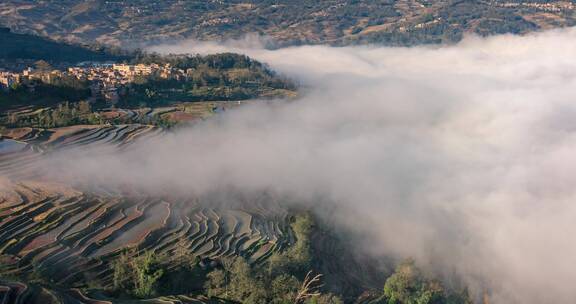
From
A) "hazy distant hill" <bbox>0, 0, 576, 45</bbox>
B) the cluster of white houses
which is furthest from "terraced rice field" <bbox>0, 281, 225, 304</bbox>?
"hazy distant hill" <bbox>0, 0, 576, 45</bbox>

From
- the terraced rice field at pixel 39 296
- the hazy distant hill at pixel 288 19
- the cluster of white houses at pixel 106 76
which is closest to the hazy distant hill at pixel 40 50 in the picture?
the cluster of white houses at pixel 106 76

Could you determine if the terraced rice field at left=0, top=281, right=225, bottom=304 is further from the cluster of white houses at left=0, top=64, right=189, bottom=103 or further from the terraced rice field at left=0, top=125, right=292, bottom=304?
the cluster of white houses at left=0, top=64, right=189, bottom=103

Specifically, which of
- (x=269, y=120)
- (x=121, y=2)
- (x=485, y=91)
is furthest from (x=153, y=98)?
(x=121, y=2)

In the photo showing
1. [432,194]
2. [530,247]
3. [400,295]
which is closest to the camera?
[400,295]

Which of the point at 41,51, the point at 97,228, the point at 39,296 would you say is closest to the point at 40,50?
the point at 41,51

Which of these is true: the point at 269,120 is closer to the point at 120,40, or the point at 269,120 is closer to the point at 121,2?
the point at 120,40

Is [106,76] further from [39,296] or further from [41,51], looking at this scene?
[39,296]
